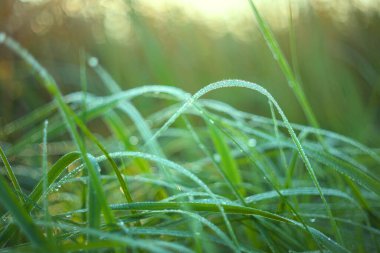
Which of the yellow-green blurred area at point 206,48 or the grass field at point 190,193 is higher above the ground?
the yellow-green blurred area at point 206,48

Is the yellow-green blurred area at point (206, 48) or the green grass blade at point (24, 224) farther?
the yellow-green blurred area at point (206, 48)

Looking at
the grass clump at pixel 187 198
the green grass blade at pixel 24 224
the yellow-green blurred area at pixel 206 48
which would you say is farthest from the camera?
the yellow-green blurred area at pixel 206 48

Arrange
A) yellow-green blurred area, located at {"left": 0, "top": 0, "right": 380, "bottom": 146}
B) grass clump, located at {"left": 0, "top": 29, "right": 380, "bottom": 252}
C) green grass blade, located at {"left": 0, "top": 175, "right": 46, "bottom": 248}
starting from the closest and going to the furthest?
green grass blade, located at {"left": 0, "top": 175, "right": 46, "bottom": 248}, grass clump, located at {"left": 0, "top": 29, "right": 380, "bottom": 252}, yellow-green blurred area, located at {"left": 0, "top": 0, "right": 380, "bottom": 146}

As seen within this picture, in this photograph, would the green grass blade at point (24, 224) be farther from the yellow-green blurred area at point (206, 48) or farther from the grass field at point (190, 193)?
the yellow-green blurred area at point (206, 48)

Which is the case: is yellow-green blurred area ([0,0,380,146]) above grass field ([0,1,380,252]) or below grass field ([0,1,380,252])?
above

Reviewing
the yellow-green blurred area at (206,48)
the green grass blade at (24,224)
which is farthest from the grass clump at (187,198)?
the yellow-green blurred area at (206,48)

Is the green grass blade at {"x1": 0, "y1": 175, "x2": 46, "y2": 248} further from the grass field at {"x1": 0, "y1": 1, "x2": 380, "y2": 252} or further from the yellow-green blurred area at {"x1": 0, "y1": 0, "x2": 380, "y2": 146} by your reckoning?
the yellow-green blurred area at {"x1": 0, "y1": 0, "x2": 380, "y2": 146}

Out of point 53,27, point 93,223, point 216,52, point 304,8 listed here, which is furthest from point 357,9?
point 93,223

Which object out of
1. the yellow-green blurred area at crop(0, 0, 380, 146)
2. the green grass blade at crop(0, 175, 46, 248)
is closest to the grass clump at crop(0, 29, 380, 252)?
the green grass blade at crop(0, 175, 46, 248)
